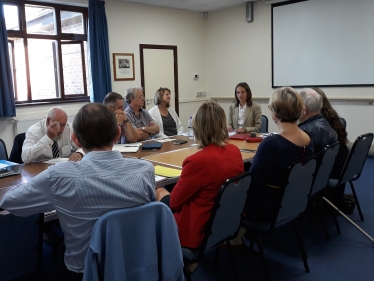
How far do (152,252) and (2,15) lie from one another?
15.5 ft

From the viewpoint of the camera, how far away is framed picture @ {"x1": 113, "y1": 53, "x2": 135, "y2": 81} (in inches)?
249

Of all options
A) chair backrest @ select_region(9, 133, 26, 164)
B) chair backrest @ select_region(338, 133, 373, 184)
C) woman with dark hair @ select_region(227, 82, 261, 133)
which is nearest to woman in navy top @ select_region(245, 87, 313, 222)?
chair backrest @ select_region(338, 133, 373, 184)

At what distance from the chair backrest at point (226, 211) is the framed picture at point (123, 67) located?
493 centimetres

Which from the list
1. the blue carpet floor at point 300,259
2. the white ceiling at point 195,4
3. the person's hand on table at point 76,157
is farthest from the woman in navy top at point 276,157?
the white ceiling at point 195,4

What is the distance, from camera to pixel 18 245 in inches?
78.4

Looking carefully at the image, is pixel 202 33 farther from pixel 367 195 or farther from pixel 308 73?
pixel 367 195

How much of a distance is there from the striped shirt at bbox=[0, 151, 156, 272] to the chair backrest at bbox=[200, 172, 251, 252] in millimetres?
427

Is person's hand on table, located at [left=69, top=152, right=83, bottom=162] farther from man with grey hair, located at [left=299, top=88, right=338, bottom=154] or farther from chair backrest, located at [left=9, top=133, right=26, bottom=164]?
man with grey hair, located at [left=299, top=88, right=338, bottom=154]

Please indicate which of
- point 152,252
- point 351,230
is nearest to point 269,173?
point 152,252

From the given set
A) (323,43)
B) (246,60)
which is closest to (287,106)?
(323,43)

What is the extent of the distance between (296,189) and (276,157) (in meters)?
0.25

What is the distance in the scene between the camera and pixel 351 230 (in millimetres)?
3043

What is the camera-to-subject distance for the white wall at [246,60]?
5.87 meters

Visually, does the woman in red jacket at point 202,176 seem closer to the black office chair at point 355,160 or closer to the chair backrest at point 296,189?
the chair backrest at point 296,189
